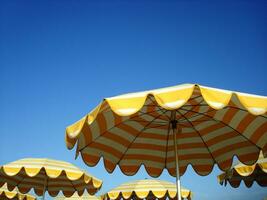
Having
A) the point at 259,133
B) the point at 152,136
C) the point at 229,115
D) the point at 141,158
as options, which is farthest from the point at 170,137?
the point at 259,133

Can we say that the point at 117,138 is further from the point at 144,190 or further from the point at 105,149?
the point at 144,190

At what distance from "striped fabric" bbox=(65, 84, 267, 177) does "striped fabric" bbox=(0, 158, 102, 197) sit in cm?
260

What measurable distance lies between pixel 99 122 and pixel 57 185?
20.5ft

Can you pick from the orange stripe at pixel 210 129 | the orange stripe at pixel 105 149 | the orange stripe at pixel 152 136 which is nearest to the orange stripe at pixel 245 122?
the orange stripe at pixel 210 129

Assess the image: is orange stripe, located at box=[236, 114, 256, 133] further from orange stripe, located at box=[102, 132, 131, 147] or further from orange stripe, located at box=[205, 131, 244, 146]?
orange stripe, located at box=[102, 132, 131, 147]

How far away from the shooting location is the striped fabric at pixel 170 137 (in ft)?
14.5

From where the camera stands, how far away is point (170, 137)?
209 inches

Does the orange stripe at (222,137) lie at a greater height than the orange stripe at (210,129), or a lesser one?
lesser

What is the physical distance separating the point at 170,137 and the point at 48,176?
11.4 ft

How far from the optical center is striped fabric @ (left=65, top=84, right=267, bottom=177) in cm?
442

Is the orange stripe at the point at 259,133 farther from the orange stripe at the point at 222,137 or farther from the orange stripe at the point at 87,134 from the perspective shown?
the orange stripe at the point at 87,134

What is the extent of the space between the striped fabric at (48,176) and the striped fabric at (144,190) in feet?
5.49

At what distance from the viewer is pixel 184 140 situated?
5293 millimetres

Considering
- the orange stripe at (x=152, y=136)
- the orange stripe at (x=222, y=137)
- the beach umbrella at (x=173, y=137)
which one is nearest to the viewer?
the beach umbrella at (x=173, y=137)
